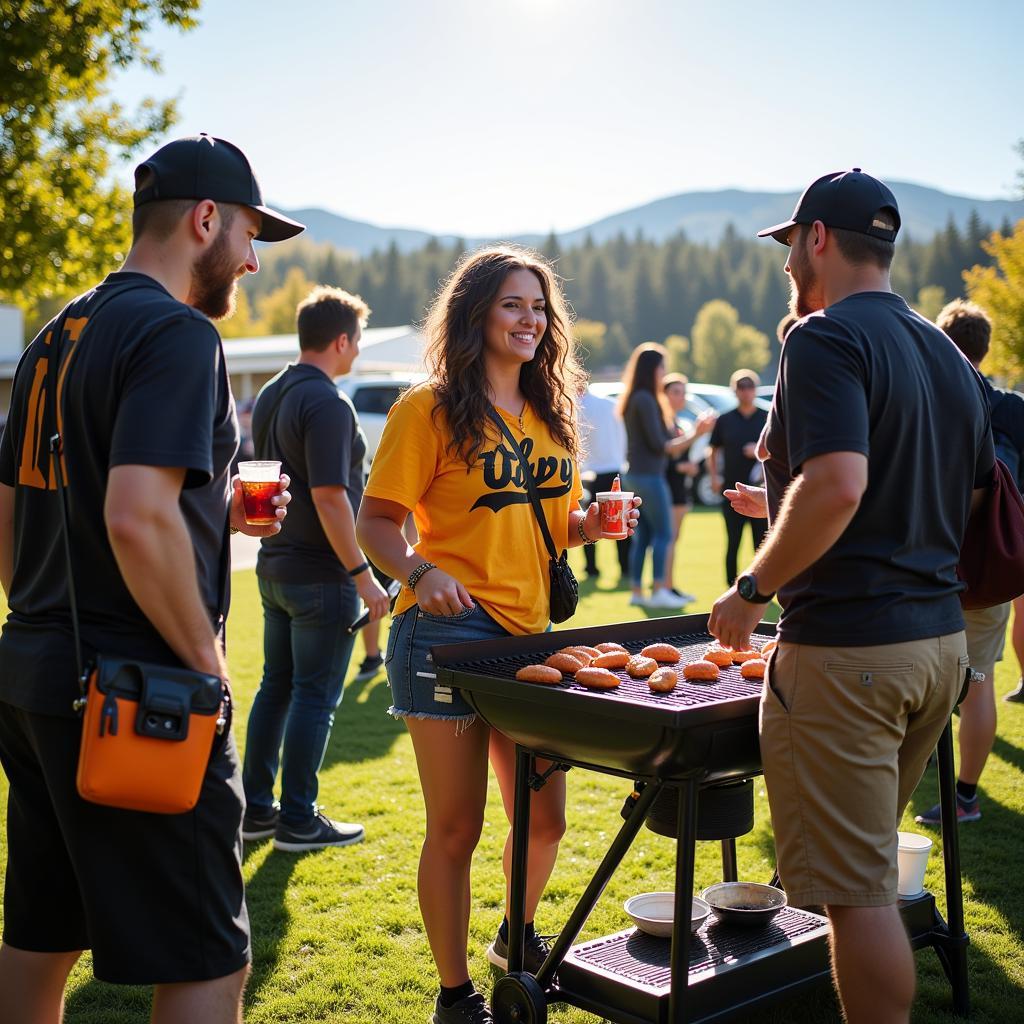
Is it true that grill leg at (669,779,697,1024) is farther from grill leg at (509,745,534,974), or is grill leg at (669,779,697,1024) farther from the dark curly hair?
the dark curly hair

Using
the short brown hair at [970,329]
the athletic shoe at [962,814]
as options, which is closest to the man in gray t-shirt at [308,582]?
the athletic shoe at [962,814]

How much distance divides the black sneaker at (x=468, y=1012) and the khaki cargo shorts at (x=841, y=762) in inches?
43.9

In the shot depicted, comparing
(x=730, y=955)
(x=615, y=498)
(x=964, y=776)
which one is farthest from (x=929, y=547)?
(x=964, y=776)

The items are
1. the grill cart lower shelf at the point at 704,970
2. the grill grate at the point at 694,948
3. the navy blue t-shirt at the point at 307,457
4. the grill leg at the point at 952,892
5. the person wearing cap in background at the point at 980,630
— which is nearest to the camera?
the grill cart lower shelf at the point at 704,970

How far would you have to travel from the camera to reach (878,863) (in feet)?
8.64

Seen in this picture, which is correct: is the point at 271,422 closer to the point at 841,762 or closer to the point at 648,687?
the point at 648,687

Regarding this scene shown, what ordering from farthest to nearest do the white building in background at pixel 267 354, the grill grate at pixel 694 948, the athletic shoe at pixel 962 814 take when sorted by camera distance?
the white building in background at pixel 267 354 < the athletic shoe at pixel 962 814 < the grill grate at pixel 694 948

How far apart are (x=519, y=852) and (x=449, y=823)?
220 mm

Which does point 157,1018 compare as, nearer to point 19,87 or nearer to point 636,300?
point 19,87

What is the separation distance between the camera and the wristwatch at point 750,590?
2664mm

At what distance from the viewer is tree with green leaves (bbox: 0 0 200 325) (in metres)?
13.5

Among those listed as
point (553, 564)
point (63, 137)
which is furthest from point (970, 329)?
point (63, 137)

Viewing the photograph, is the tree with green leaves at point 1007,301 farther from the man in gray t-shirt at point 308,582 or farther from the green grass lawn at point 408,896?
the man in gray t-shirt at point 308,582

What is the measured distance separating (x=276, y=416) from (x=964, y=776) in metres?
3.60
